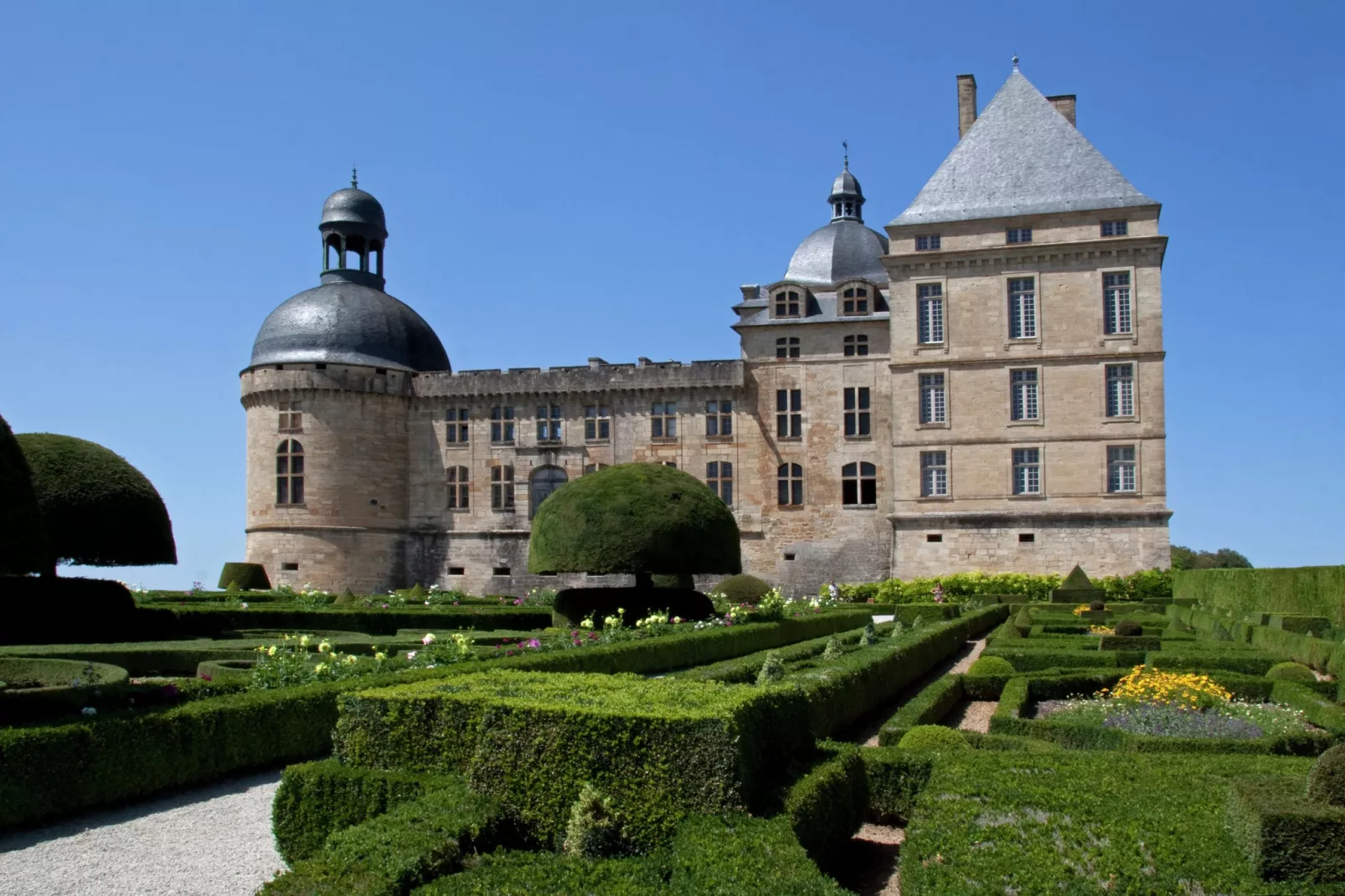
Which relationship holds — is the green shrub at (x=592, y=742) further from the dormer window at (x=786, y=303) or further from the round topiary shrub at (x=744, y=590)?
the dormer window at (x=786, y=303)

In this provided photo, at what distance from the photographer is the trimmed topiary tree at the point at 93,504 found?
1759cm

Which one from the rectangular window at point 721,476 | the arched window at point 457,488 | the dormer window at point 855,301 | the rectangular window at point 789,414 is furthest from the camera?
the arched window at point 457,488

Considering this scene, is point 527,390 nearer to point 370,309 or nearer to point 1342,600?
point 370,309

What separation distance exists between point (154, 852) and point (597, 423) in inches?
1154

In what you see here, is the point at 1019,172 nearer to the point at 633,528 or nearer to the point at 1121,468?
the point at 1121,468

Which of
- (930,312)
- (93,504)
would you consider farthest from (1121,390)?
(93,504)

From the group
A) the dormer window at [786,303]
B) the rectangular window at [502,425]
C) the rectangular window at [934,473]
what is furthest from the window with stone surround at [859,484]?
the rectangular window at [502,425]

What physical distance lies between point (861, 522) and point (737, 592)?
261 inches

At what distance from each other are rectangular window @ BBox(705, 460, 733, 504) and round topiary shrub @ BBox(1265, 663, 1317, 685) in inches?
891

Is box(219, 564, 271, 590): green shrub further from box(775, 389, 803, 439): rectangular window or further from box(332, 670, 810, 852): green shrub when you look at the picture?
box(332, 670, 810, 852): green shrub

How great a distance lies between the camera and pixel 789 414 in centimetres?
3366

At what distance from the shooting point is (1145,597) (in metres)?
27.8

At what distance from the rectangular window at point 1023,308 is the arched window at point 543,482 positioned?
1408 centimetres

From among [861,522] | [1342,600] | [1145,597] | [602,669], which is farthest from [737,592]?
[602,669]
